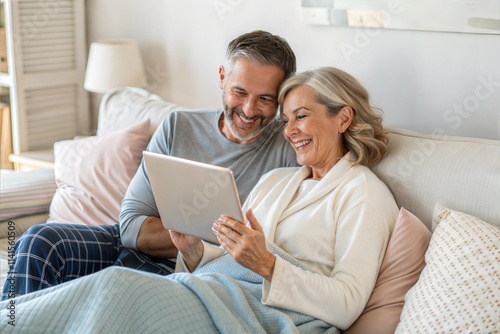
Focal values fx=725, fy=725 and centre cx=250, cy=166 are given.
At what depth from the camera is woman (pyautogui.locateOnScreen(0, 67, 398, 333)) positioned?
1646mm

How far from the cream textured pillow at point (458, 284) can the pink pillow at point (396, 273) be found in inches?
2.0

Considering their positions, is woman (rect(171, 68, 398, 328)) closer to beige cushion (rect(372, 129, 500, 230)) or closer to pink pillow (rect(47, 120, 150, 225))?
beige cushion (rect(372, 129, 500, 230))

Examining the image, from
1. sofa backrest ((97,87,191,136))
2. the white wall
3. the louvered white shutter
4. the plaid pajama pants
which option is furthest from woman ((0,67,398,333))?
the louvered white shutter

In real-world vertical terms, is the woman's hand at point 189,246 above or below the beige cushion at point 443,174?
below

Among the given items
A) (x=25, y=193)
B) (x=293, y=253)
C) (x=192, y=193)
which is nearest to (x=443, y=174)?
(x=293, y=253)

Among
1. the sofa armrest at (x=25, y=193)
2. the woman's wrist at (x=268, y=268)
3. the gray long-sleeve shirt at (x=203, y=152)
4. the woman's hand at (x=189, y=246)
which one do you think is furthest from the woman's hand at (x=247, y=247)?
the sofa armrest at (x=25, y=193)

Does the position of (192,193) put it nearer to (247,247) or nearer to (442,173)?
(247,247)

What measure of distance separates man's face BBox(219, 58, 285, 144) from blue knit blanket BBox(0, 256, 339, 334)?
1.86ft

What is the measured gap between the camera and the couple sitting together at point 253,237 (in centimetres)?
166

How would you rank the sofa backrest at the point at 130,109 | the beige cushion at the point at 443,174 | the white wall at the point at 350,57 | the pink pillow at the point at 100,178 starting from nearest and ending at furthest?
1. the beige cushion at the point at 443,174
2. the white wall at the point at 350,57
3. the pink pillow at the point at 100,178
4. the sofa backrest at the point at 130,109

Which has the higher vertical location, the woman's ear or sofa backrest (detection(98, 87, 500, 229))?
the woman's ear

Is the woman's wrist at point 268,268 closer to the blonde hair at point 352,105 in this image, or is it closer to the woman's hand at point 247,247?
the woman's hand at point 247,247

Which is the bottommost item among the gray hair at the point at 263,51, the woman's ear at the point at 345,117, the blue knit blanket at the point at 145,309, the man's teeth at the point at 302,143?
the blue knit blanket at the point at 145,309

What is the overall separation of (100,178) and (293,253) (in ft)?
3.02
